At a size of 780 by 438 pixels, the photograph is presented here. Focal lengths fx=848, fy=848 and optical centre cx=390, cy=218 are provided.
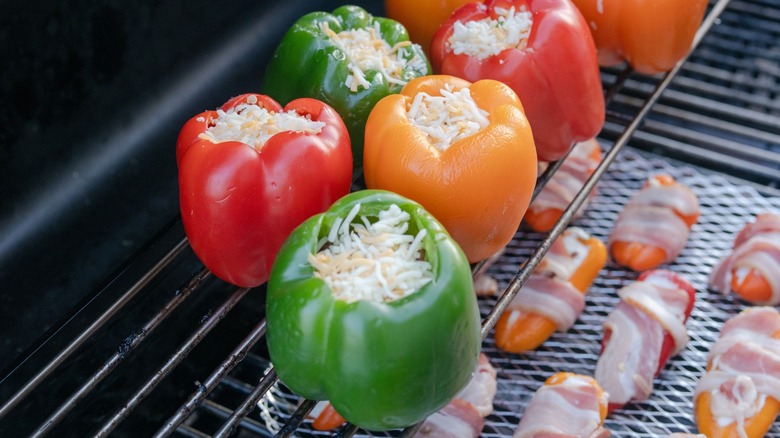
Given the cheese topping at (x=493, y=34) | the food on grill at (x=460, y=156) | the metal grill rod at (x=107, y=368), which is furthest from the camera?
the cheese topping at (x=493, y=34)

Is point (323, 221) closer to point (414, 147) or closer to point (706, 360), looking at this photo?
point (414, 147)

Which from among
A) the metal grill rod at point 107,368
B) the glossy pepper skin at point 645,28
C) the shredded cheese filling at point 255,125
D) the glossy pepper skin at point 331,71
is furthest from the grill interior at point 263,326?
the glossy pepper skin at point 331,71

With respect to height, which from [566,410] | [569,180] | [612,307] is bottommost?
[612,307]

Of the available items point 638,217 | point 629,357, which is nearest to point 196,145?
point 629,357

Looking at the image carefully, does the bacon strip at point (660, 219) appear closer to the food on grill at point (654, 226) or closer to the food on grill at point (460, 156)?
the food on grill at point (654, 226)

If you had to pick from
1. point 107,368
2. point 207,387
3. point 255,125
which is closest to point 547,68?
point 255,125

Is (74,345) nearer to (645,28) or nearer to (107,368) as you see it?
(107,368)
